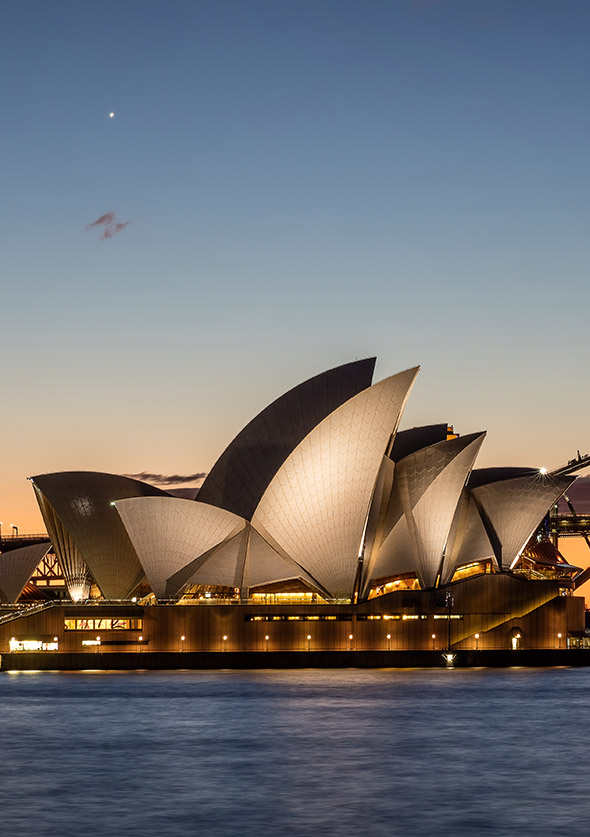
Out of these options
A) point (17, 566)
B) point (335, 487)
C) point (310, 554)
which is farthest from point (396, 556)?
point (17, 566)

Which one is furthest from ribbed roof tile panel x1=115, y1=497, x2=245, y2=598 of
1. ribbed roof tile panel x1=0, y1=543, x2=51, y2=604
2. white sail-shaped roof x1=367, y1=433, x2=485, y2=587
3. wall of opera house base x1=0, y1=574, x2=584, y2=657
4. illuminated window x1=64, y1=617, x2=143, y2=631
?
ribbed roof tile panel x1=0, y1=543, x2=51, y2=604

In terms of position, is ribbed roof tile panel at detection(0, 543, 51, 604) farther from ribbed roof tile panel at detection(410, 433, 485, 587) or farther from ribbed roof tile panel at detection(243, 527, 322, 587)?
ribbed roof tile panel at detection(410, 433, 485, 587)

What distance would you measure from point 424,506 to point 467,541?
563 centimetres

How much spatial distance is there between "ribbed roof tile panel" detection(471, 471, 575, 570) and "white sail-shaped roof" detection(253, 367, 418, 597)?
9.43 m

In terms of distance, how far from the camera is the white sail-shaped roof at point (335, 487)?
72.8m

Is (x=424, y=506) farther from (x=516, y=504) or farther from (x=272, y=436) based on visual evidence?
(x=272, y=436)

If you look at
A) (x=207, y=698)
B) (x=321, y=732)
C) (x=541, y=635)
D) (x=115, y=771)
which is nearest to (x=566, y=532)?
(x=541, y=635)

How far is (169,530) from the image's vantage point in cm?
8012

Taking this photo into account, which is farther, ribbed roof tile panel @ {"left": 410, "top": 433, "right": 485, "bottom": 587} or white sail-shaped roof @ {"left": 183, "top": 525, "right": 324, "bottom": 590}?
white sail-shaped roof @ {"left": 183, "top": 525, "right": 324, "bottom": 590}

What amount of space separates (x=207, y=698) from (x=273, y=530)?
20.5 meters

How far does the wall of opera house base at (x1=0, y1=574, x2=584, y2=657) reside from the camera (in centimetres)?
8081

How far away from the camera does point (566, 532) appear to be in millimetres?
129500

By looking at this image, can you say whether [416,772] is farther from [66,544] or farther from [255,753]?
[66,544]

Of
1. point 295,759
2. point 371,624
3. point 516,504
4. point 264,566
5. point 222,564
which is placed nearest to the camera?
point 295,759
